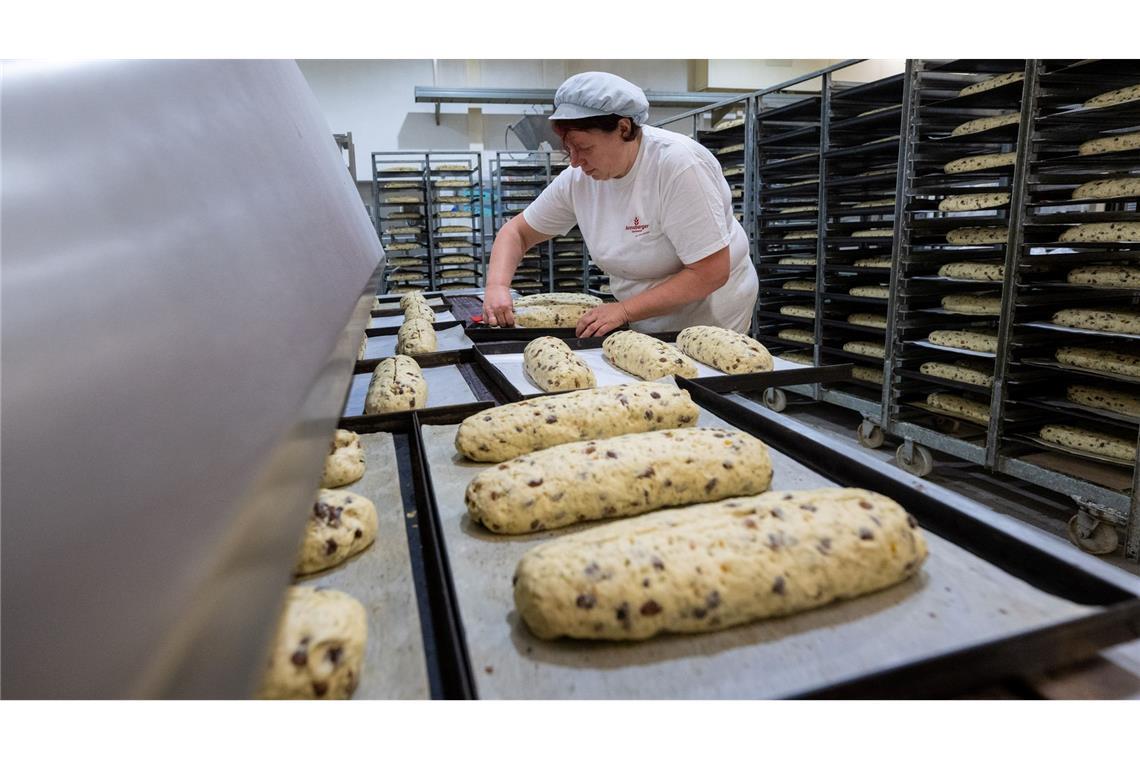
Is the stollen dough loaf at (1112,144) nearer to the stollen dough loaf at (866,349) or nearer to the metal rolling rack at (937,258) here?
the metal rolling rack at (937,258)

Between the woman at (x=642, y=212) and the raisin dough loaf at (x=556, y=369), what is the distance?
0.48 meters

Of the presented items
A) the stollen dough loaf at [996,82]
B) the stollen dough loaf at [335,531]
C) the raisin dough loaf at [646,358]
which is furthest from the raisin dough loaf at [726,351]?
the stollen dough loaf at [996,82]

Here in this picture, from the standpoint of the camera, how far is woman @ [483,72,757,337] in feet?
8.00

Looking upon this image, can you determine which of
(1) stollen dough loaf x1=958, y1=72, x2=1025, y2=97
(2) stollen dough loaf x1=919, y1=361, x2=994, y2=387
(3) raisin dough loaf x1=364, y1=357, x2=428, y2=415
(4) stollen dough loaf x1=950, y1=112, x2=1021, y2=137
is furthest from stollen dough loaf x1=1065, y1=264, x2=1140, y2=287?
(3) raisin dough loaf x1=364, y1=357, x2=428, y2=415

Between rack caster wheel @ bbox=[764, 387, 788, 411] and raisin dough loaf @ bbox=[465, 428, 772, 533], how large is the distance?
4.60 meters

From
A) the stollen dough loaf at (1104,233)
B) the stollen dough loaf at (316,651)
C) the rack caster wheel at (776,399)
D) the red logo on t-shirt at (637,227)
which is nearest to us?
the stollen dough loaf at (316,651)

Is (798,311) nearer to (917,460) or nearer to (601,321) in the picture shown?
(917,460)

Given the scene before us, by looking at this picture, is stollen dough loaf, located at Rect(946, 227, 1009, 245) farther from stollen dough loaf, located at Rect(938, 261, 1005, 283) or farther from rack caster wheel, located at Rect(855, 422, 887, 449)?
rack caster wheel, located at Rect(855, 422, 887, 449)

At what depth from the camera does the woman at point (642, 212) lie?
2.44 meters

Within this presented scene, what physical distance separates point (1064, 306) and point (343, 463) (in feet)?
13.1

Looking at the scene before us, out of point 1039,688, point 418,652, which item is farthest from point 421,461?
point 1039,688

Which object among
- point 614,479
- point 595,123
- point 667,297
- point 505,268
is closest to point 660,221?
point 667,297

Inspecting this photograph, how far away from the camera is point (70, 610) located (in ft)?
1.15

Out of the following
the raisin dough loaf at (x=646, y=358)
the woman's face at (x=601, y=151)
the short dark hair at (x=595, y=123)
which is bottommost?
the raisin dough loaf at (x=646, y=358)
